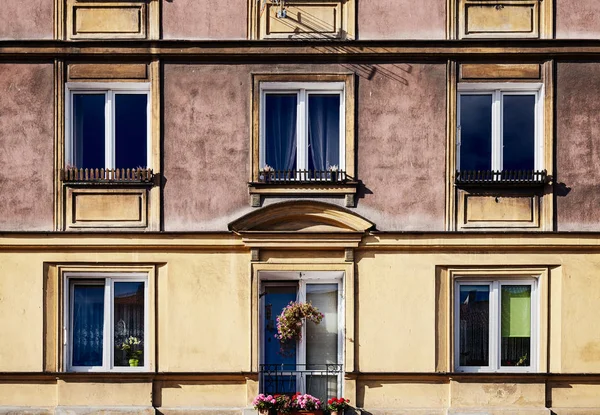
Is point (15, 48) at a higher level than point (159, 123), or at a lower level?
higher

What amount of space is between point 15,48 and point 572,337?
9.70 m

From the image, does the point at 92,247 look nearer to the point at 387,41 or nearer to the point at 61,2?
the point at 61,2

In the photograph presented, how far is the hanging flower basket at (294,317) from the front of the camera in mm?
12406

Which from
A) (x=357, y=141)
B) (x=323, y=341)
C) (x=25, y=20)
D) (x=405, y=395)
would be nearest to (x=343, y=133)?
(x=357, y=141)

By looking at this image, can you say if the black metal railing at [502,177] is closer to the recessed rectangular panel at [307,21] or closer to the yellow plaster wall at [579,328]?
the yellow plaster wall at [579,328]

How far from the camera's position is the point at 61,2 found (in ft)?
42.0

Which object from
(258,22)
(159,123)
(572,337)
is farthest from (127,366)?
(572,337)

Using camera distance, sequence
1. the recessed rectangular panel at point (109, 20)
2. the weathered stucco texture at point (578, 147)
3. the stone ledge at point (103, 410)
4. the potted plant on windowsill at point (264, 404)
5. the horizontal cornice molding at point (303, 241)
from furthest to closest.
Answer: the recessed rectangular panel at point (109, 20) → the weathered stucco texture at point (578, 147) → the horizontal cornice molding at point (303, 241) → the stone ledge at point (103, 410) → the potted plant on windowsill at point (264, 404)

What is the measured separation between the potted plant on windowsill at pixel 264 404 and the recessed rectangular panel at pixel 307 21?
562cm

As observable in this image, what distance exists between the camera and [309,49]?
12664 mm

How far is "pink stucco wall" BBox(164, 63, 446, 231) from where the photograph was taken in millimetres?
12602

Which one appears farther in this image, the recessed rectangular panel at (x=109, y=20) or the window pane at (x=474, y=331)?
the recessed rectangular panel at (x=109, y=20)

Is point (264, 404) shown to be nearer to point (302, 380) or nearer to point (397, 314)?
point (302, 380)

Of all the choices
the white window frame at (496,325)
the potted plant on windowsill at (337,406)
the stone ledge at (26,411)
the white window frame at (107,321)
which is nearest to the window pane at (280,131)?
the white window frame at (107,321)
